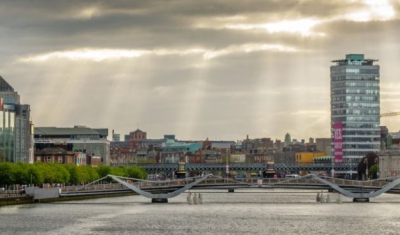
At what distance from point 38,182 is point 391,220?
59528 millimetres

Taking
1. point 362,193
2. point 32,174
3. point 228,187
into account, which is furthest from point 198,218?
point 32,174

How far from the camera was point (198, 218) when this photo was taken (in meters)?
127

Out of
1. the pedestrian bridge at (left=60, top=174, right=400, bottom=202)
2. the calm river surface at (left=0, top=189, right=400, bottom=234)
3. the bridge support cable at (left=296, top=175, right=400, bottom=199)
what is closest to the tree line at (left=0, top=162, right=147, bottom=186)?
the pedestrian bridge at (left=60, top=174, right=400, bottom=202)

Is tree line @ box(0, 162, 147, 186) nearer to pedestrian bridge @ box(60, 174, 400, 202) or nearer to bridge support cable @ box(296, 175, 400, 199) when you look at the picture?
pedestrian bridge @ box(60, 174, 400, 202)

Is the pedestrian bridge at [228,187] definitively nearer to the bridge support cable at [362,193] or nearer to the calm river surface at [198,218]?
the bridge support cable at [362,193]

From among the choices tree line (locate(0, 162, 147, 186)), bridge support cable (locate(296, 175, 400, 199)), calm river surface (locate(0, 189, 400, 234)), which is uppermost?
tree line (locate(0, 162, 147, 186))

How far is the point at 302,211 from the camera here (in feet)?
463

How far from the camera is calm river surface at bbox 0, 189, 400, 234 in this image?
111 meters

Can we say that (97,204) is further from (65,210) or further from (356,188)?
(356,188)

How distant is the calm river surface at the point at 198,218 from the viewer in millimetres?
111188

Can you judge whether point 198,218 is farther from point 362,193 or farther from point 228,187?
point 362,193

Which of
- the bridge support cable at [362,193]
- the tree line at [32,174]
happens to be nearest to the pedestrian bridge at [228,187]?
the bridge support cable at [362,193]

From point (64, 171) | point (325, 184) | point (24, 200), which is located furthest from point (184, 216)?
point (64, 171)

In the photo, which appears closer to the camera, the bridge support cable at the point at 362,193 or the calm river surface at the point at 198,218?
the calm river surface at the point at 198,218
